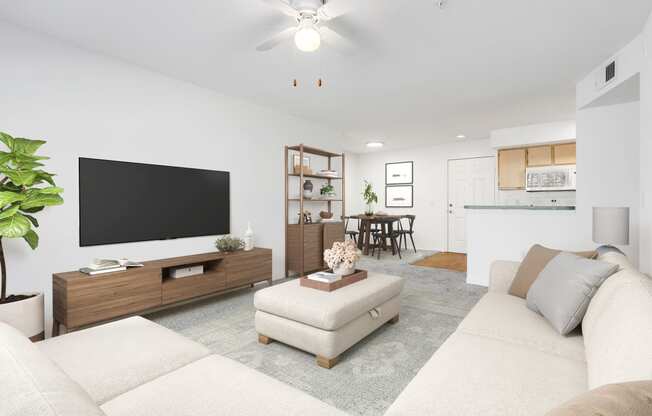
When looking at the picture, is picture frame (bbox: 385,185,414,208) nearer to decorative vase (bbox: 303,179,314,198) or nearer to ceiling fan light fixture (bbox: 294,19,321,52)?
decorative vase (bbox: 303,179,314,198)

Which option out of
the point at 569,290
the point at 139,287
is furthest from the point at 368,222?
the point at 569,290

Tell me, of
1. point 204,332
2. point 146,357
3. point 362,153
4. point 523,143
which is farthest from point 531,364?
point 362,153

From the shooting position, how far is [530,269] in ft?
7.07

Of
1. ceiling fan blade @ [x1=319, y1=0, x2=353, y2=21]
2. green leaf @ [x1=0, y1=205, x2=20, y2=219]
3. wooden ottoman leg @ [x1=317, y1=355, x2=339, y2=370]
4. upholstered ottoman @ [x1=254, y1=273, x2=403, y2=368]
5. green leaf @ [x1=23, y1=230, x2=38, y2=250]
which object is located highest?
ceiling fan blade @ [x1=319, y1=0, x2=353, y2=21]

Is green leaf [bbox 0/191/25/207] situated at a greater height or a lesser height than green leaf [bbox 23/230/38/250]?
greater

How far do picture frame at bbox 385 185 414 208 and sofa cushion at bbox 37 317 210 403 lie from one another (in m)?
6.79

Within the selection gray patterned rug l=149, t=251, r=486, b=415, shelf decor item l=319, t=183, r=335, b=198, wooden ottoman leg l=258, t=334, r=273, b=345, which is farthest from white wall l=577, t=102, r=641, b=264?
wooden ottoman leg l=258, t=334, r=273, b=345

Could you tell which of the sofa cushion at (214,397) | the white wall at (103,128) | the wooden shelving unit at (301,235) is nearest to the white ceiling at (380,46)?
the white wall at (103,128)

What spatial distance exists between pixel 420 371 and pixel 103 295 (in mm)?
2469

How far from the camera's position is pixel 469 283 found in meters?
4.23

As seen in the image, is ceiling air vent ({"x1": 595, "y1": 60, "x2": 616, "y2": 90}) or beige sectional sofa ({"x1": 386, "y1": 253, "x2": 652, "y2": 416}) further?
ceiling air vent ({"x1": 595, "y1": 60, "x2": 616, "y2": 90})

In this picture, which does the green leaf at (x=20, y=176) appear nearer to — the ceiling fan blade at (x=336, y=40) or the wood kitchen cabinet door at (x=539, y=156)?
the ceiling fan blade at (x=336, y=40)

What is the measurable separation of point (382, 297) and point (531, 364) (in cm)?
125

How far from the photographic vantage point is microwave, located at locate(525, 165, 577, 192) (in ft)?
17.9
